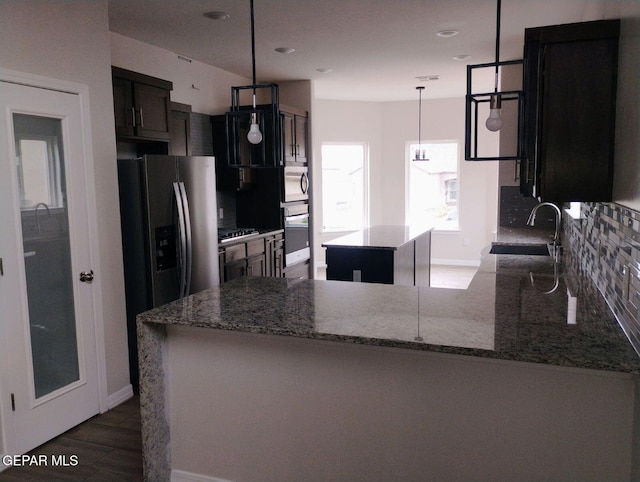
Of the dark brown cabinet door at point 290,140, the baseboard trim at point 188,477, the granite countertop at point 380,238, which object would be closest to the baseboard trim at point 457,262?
the granite countertop at point 380,238

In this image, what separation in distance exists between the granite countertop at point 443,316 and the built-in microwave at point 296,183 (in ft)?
9.56

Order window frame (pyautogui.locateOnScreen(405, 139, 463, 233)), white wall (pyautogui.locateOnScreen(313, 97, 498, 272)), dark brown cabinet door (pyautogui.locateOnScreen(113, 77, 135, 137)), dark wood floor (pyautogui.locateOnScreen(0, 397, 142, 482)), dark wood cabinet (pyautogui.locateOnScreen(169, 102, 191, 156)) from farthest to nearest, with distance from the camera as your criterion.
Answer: window frame (pyautogui.locateOnScreen(405, 139, 463, 233)) → white wall (pyautogui.locateOnScreen(313, 97, 498, 272)) → dark wood cabinet (pyautogui.locateOnScreen(169, 102, 191, 156)) → dark brown cabinet door (pyautogui.locateOnScreen(113, 77, 135, 137)) → dark wood floor (pyautogui.locateOnScreen(0, 397, 142, 482))

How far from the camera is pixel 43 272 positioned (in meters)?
3.01

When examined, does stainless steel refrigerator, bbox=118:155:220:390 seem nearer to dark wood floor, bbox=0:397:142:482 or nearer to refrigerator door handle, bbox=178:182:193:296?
refrigerator door handle, bbox=178:182:193:296

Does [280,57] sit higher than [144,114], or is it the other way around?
[280,57]

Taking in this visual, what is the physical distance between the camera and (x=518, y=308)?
7.40 ft

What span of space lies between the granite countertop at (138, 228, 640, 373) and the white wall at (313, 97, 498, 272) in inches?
222

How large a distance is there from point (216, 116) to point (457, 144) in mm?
4455

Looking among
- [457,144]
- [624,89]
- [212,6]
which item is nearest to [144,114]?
[212,6]

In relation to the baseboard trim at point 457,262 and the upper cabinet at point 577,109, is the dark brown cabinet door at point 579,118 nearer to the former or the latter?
the upper cabinet at point 577,109

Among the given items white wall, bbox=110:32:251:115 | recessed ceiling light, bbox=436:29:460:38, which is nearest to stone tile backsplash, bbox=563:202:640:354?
recessed ceiling light, bbox=436:29:460:38

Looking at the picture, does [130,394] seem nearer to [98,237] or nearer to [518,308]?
[98,237]

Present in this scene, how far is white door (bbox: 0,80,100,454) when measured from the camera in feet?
9.10

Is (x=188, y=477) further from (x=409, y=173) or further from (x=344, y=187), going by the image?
(x=409, y=173)
